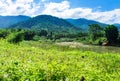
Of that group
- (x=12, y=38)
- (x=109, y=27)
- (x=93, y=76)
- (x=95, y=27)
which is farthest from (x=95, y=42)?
(x=93, y=76)

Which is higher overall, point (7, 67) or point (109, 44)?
point (7, 67)

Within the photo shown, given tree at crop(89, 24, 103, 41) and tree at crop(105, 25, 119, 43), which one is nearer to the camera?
tree at crop(105, 25, 119, 43)

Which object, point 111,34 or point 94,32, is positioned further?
point 94,32

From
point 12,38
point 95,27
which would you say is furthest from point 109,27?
point 12,38

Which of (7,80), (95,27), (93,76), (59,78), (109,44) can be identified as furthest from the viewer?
(95,27)

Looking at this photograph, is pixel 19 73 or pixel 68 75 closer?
pixel 19 73

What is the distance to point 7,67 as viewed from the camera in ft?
34.3

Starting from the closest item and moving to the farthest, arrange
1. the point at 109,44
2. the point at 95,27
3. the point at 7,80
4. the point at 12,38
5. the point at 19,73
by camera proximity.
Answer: the point at 7,80, the point at 19,73, the point at 12,38, the point at 109,44, the point at 95,27

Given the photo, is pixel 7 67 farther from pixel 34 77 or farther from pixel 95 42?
pixel 95 42

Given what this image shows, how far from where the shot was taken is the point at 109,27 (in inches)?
5551

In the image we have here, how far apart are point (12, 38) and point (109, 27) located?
269ft

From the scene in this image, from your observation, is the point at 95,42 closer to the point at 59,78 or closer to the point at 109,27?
the point at 109,27

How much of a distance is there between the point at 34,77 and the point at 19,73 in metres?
0.58

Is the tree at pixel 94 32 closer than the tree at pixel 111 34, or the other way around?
the tree at pixel 111 34
